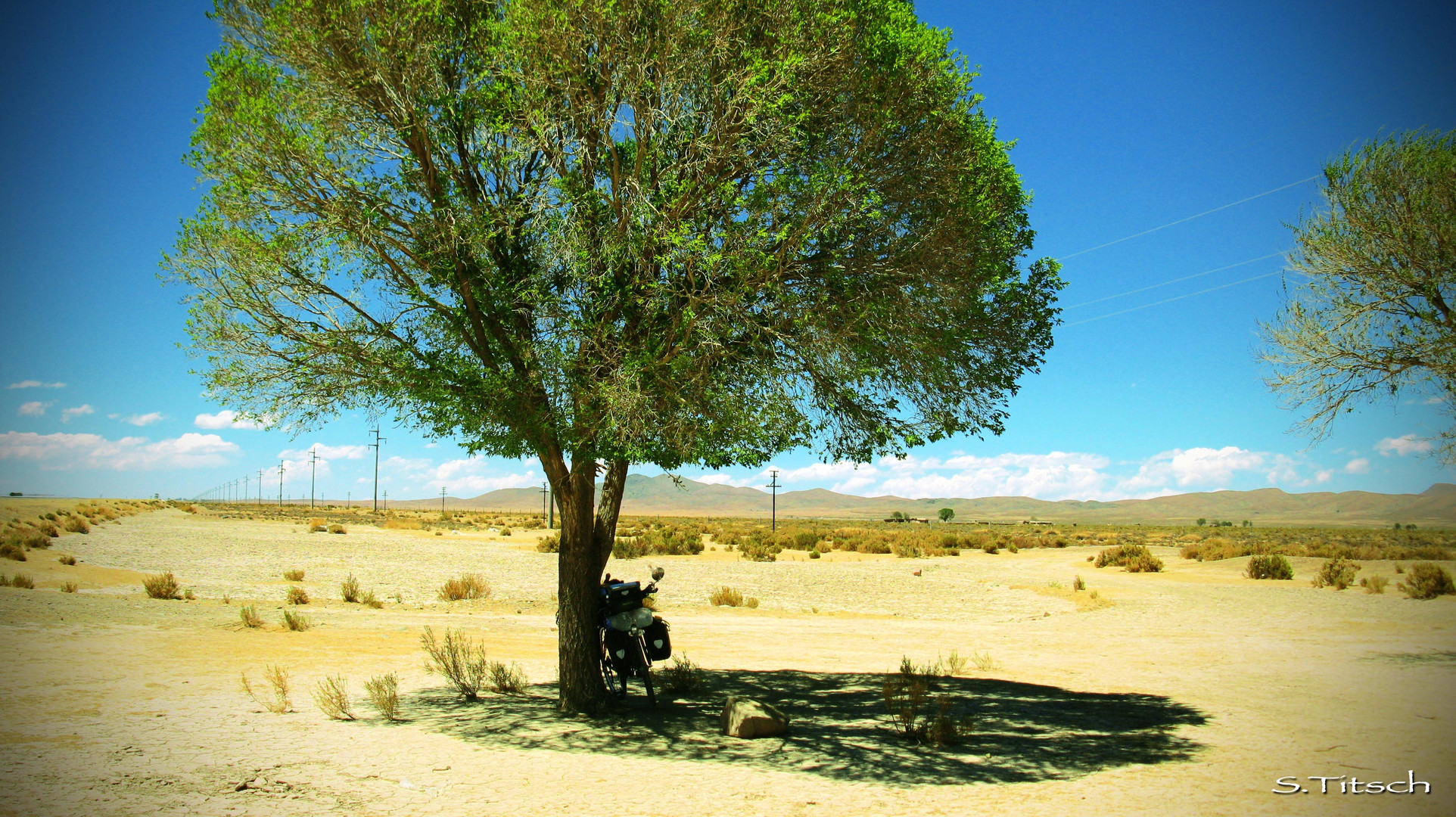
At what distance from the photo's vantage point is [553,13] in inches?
301

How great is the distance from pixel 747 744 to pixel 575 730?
179 centimetres

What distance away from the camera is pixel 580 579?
30.3 feet

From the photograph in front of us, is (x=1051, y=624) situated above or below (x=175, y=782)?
below

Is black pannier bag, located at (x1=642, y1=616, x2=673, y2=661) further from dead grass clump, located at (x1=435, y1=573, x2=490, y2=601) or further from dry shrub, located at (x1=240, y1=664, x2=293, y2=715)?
dead grass clump, located at (x1=435, y1=573, x2=490, y2=601)

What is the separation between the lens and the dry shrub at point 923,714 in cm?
805

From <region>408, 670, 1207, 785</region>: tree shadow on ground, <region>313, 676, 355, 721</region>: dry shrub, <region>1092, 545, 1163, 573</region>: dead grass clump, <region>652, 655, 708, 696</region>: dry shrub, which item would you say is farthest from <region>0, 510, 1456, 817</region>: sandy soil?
<region>1092, 545, 1163, 573</region>: dead grass clump

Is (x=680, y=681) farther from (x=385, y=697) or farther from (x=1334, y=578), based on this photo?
(x=1334, y=578)

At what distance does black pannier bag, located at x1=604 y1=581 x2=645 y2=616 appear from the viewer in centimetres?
923

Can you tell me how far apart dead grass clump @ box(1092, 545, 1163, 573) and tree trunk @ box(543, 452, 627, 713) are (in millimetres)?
32299

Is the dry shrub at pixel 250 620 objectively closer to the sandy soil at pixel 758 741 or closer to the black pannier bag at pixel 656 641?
the sandy soil at pixel 758 741

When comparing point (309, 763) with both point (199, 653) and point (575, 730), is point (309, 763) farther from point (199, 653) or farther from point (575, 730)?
point (199, 653)

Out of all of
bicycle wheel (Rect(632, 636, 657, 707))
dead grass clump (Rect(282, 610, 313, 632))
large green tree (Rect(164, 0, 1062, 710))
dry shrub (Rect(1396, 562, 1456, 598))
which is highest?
large green tree (Rect(164, 0, 1062, 710))

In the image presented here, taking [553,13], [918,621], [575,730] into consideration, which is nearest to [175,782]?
[575,730]

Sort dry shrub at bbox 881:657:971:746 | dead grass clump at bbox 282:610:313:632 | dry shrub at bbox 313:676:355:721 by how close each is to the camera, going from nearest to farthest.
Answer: dry shrub at bbox 881:657:971:746
dry shrub at bbox 313:676:355:721
dead grass clump at bbox 282:610:313:632
